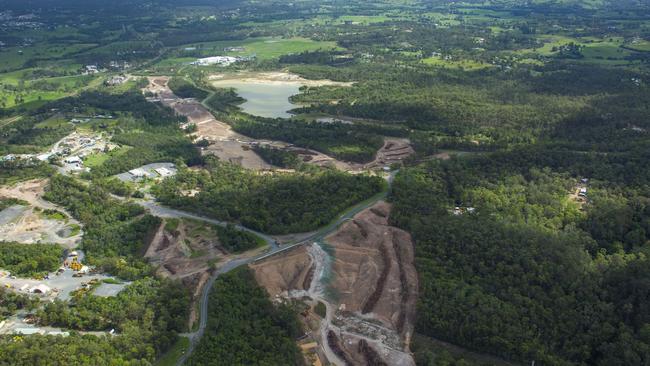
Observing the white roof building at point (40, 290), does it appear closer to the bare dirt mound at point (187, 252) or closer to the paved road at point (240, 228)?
the bare dirt mound at point (187, 252)

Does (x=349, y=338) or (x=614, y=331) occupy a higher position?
(x=614, y=331)

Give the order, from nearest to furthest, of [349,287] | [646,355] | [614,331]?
[646,355] < [614,331] < [349,287]

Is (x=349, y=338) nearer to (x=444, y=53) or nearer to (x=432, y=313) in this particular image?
(x=432, y=313)

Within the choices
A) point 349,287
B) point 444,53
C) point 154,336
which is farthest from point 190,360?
point 444,53

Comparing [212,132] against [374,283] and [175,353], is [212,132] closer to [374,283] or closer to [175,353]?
[374,283]

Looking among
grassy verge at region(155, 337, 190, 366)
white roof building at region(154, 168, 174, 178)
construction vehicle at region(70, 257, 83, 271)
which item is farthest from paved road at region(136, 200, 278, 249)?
grassy verge at region(155, 337, 190, 366)

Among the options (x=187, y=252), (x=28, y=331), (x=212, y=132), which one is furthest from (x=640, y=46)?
(x=28, y=331)
